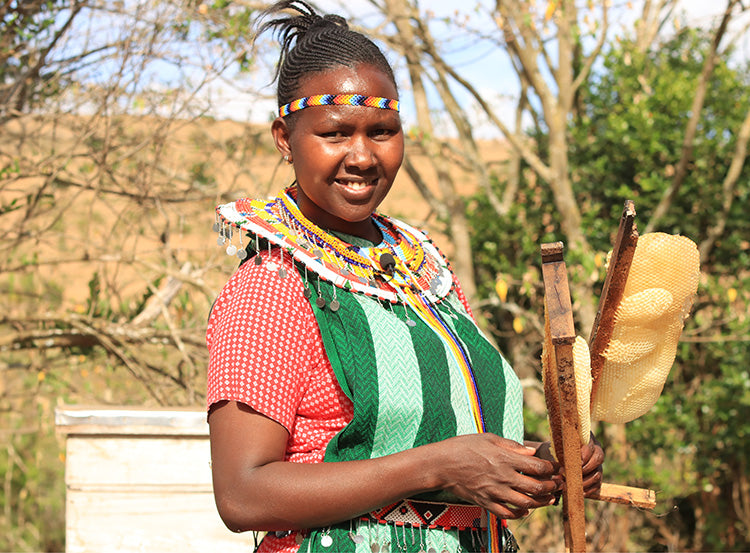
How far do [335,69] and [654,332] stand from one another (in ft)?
2.70

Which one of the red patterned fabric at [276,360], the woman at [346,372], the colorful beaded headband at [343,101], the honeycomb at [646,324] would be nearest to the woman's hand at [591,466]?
the woman at [346,372]

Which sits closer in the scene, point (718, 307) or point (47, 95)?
point (47, 95)

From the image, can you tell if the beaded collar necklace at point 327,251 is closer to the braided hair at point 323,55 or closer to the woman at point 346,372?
the woman at point 346,372

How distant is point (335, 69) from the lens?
5.20 ft

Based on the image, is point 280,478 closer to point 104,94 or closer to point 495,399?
point 495,399

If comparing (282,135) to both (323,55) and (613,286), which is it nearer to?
(323,55)

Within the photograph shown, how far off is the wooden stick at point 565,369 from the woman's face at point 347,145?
1.47 ft

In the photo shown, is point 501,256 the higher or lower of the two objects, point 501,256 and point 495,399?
the higher

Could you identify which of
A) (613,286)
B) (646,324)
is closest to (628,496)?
(646,324)

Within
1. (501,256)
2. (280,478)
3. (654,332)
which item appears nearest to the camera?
(280,478)

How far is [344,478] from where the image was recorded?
1323 millimetres

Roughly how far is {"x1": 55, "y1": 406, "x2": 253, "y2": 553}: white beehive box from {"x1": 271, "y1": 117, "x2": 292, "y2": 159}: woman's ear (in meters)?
1.19

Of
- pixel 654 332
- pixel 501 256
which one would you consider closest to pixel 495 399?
pixel 654 332

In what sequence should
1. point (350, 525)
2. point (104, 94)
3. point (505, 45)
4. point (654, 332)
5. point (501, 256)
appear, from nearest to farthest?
point (350, 525) < point (654, 332) < point (104, 94) < point (505, 45) < point (501, 256)
